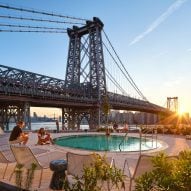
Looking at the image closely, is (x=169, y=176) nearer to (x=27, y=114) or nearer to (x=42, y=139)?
(x=42, y=139)

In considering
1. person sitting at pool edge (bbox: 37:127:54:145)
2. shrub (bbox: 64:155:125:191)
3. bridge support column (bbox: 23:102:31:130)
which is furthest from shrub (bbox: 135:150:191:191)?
bridge support column (bbox: 23:102:31:130)

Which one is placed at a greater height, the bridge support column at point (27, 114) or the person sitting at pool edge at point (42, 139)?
the bridge support column at point (27, 114)

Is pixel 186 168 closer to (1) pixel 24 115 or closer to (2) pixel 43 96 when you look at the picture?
(1) pixel 24 115

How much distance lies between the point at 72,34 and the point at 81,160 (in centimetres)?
5091

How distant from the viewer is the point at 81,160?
5742 millimetres

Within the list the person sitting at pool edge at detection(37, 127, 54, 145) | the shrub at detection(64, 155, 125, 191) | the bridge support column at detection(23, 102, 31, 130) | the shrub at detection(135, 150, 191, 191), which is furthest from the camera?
the bridge support column at detection(23, 102, 31, 130)

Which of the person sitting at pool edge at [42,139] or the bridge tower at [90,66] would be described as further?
the bridge tower at [90,66]

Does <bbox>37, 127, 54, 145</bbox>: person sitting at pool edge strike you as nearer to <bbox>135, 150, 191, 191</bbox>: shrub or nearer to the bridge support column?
<bbox>135, 150, 191, 191</bbox>: shrub

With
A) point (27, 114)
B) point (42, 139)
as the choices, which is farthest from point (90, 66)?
point (42, 139)

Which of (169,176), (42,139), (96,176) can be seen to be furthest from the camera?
(42,139)

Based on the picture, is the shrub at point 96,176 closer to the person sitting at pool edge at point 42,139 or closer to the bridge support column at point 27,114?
the person sitting at pool edge at point 42,139

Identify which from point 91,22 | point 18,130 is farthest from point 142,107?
point 18,130

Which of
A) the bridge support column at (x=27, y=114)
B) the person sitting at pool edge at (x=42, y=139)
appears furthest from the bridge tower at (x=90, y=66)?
the person sitting at pool edge at (x=42, y=139)

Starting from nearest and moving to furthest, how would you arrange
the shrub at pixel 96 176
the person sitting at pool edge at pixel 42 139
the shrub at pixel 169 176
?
the shrub at pixel 169 176
the shrub at pixel 96 176
the person sitting at pool edge at pixel 42 139
